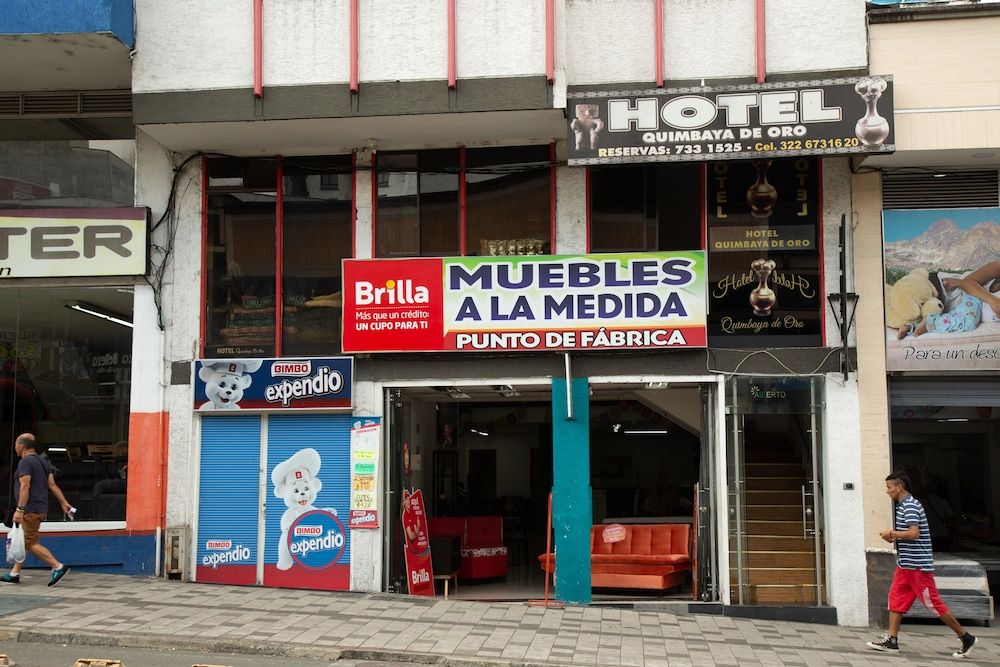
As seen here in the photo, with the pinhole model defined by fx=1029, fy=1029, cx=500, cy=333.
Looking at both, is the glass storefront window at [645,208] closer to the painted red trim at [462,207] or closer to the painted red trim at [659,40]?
the painted red trim at [659,40]

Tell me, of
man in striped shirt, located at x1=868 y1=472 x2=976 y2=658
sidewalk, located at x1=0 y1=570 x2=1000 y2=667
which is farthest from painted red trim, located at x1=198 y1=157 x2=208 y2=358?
man in striped shirt, located at x1=868 y1=472 x2=976 y2=658

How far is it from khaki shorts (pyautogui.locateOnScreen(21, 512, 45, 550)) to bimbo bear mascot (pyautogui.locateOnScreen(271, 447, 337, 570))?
9.59 feet

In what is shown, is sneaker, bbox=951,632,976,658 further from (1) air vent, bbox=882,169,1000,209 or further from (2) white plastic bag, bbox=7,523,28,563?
(2) white plastic bag, bbox=7,523,28,563

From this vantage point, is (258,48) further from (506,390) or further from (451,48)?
(506,390)

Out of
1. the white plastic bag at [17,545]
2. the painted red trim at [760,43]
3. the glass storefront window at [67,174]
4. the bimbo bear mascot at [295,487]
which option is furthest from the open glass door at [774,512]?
the glass storefront window at [67,174]

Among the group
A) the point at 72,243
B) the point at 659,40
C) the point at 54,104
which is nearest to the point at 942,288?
the point at 659,40

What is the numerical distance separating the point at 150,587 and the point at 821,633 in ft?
27.3

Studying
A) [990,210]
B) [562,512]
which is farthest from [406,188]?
[990,210]

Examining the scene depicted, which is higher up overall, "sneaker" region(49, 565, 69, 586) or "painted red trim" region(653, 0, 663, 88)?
"painted red trim" region(653, 0, 663, 88)

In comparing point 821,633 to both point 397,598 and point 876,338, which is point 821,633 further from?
point 397,598

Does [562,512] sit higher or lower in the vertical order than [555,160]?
A: lower

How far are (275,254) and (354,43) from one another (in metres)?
3.09

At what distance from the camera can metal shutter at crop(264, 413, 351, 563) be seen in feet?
45.1

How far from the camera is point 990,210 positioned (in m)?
13.3
